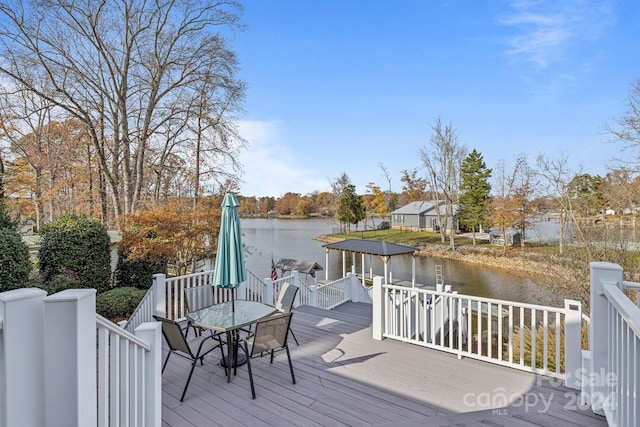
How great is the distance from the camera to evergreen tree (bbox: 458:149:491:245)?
83.6ft

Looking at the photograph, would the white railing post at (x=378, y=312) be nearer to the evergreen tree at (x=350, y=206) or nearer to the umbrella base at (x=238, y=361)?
the umbrella base at (x=238, y=361)

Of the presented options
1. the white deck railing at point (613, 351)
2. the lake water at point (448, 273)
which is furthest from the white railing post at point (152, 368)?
the lake water at point (448, 273)

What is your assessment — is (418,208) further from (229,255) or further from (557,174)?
(229,255)

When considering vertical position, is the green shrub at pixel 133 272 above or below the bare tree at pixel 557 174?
below

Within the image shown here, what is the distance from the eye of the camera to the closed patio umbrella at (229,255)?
12.1 ft

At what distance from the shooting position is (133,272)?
297 inches

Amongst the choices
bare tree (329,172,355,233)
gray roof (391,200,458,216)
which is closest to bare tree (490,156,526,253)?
gray roof (391,200,458,216)

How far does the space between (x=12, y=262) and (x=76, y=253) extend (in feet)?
5.06

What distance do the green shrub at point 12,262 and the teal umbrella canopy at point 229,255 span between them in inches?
152

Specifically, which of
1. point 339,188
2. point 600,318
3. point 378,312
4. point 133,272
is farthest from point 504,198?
point 133,272

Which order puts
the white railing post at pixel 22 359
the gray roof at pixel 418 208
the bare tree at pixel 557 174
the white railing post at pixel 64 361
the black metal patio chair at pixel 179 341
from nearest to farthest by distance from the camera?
the white railing post at pixel 22 359 < the white railing post at pixel 64 361 < the black metal patio chair at pixel 179 341 < the bare tree at pixel 557 174 < the gray roof at pixel 418 208

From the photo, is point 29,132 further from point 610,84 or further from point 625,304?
point 610,84

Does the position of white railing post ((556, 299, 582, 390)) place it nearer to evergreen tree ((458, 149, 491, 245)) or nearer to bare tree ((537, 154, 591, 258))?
bare tree ((537, 154, 591, 258))

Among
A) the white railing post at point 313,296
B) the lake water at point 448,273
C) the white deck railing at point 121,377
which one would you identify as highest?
the white deck railing at point 121,377
